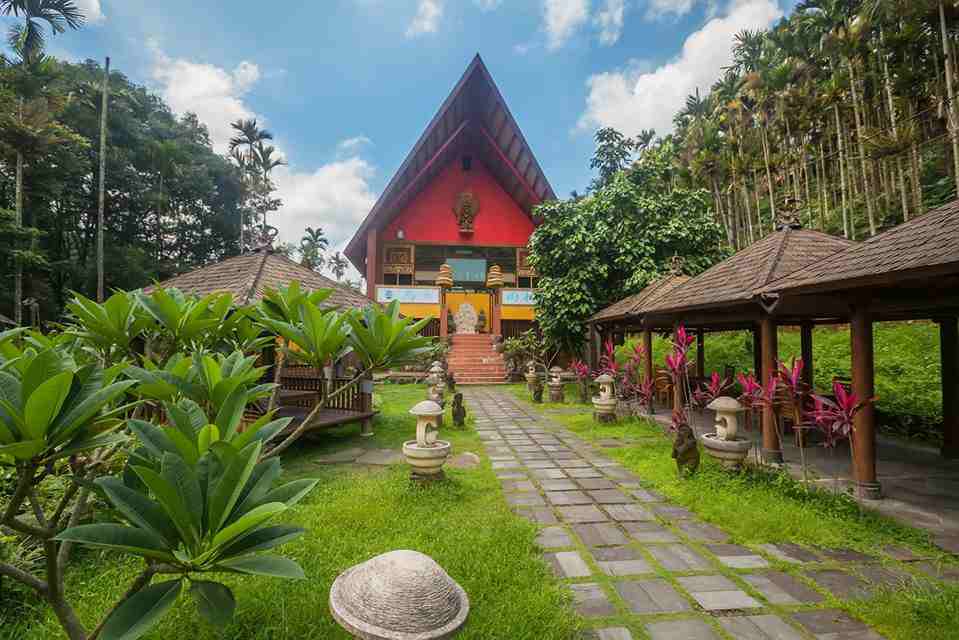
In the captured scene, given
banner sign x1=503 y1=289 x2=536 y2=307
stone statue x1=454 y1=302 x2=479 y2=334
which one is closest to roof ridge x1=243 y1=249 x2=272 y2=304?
banner sign x1=503 y1=289 x2=536 y2=307

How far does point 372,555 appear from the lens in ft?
10.1

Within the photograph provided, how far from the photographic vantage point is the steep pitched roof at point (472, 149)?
16609 millimetres

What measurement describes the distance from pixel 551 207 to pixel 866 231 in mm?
15115

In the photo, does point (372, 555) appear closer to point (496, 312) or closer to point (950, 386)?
point (950, 386)

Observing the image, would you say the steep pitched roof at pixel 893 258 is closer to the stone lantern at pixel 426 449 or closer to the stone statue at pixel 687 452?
the stone statue at pixel 687 452

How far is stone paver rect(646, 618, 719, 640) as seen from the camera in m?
2.27

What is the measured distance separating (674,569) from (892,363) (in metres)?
10.3

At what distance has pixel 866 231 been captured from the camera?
18.5m

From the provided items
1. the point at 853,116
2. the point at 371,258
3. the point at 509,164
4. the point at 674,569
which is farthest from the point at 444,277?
the point at 853,116

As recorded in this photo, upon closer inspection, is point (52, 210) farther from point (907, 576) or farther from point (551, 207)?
point (907, 576)

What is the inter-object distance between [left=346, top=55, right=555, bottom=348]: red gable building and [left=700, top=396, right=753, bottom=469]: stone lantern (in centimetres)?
1227

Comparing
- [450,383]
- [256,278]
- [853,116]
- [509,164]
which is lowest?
[450,383]

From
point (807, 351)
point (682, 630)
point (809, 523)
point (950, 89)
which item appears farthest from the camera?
point (950, 89)

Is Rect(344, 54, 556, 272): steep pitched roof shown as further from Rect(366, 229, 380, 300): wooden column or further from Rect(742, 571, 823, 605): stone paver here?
Rect(742, 571, 823, 605): stone paver
